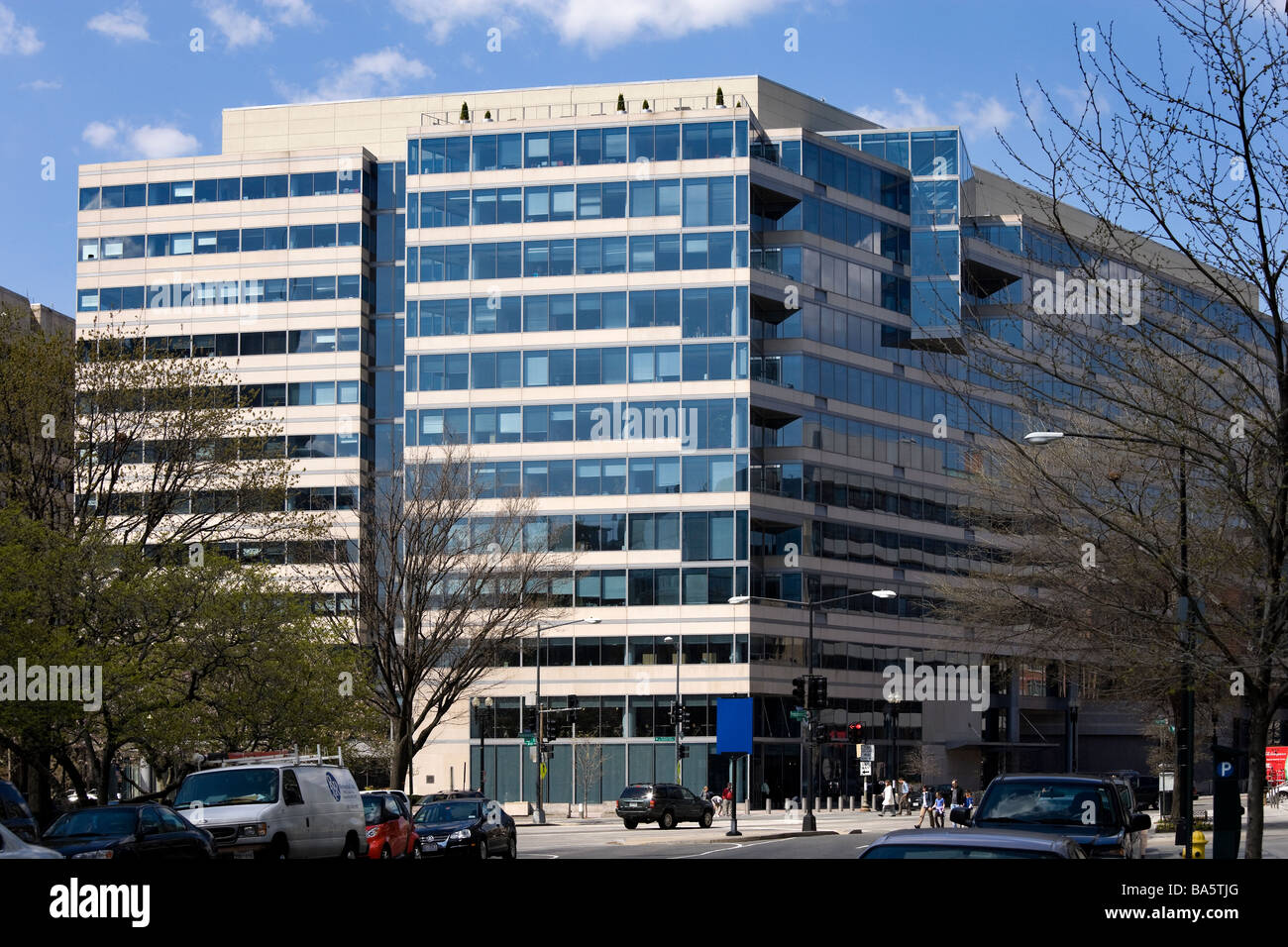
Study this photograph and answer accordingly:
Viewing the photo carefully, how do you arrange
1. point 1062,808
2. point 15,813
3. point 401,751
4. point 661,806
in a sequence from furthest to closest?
point 661,806
point 401,751
point 15,813
point 1062,808

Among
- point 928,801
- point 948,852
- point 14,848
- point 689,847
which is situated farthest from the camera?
point 928,801

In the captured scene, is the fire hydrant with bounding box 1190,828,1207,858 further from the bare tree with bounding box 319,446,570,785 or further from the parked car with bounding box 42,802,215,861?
Answer: the bare tree with bounding box 319,446,570,785

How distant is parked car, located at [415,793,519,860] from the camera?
28984 millimetres

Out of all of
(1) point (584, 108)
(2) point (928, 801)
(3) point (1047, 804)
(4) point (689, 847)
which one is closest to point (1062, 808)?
(3) point (1047, 804)

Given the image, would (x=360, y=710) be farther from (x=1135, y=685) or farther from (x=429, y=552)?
(x=1135, y=685)

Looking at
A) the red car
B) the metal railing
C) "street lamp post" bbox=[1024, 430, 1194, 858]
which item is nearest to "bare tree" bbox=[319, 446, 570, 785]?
the red car

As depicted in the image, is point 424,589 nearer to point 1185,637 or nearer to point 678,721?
point 678,721

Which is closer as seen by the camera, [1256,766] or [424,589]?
[1256,766]

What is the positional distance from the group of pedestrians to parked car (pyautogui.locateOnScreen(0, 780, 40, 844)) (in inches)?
1013

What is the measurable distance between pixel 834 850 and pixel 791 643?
42.1 meters

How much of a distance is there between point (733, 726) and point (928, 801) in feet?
54.1

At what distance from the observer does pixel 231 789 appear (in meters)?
24.1

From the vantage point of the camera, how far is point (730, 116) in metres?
79.0
